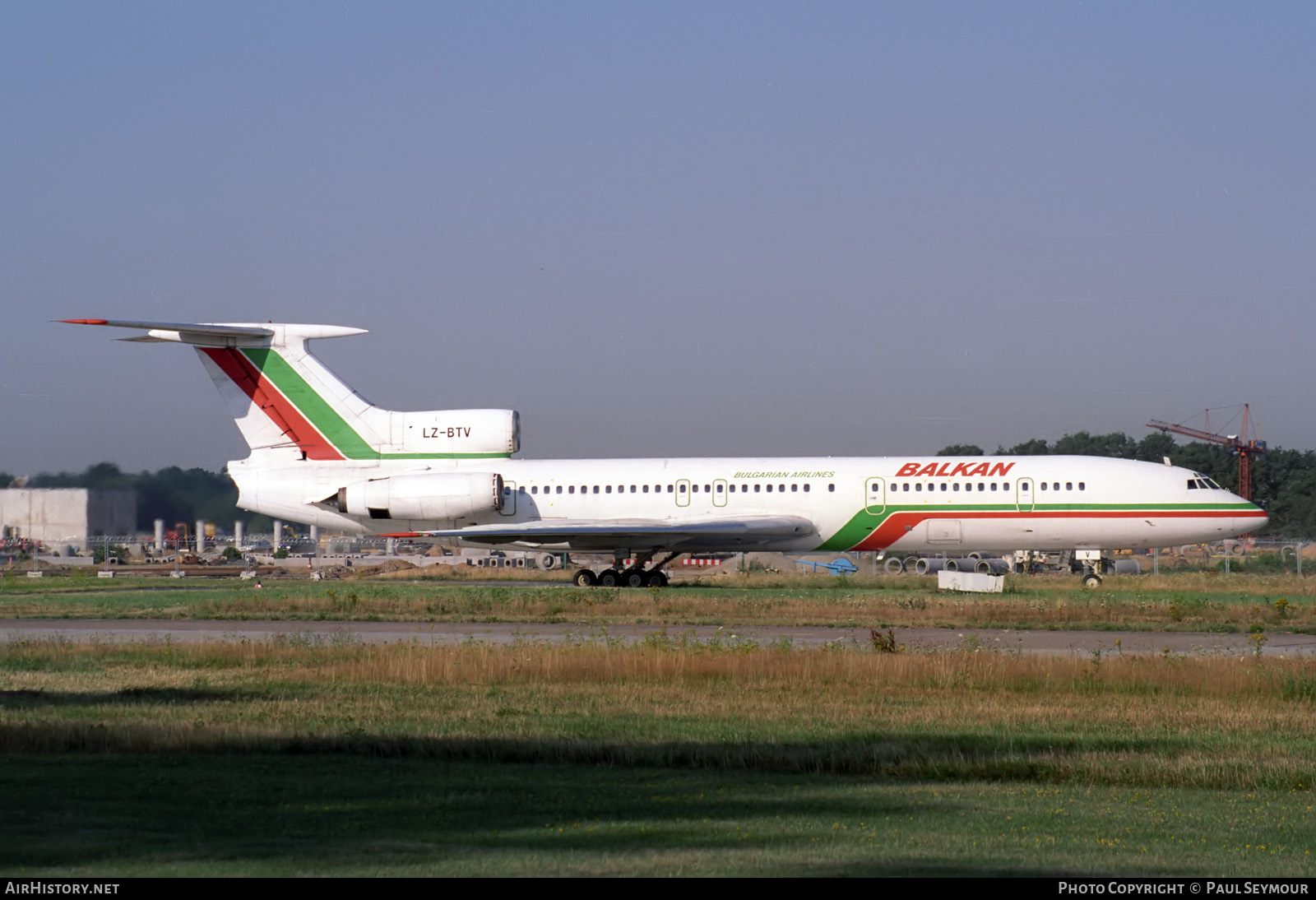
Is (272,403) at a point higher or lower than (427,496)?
higher

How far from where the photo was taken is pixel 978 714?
50.6 ft

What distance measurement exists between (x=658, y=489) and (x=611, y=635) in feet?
50.1

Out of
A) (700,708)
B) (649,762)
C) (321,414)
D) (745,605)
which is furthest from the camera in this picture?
(321,414)

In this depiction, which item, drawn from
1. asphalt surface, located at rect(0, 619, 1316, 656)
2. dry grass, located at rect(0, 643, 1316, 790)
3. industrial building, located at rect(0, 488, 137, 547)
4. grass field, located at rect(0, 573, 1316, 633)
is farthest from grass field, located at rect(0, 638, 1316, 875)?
industrial building, located at rect(0, 488, 137, 547)

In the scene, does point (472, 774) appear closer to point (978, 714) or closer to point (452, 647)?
point (978, 714)

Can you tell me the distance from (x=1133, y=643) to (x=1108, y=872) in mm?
16969

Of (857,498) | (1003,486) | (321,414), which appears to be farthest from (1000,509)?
(321,414)

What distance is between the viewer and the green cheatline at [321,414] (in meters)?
39.9

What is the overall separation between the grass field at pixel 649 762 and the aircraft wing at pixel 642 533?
17178mm

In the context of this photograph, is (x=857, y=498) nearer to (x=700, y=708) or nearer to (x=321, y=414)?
(x=321, y=414)

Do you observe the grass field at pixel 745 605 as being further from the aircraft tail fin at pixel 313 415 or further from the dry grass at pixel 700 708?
the dry grass at pixel 700 708

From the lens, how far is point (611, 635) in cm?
2470

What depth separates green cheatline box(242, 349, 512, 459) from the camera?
39.9 m

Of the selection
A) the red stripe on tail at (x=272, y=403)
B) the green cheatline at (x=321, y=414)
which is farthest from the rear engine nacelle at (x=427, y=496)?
the red stripe on tail at (x=272, y=403)
